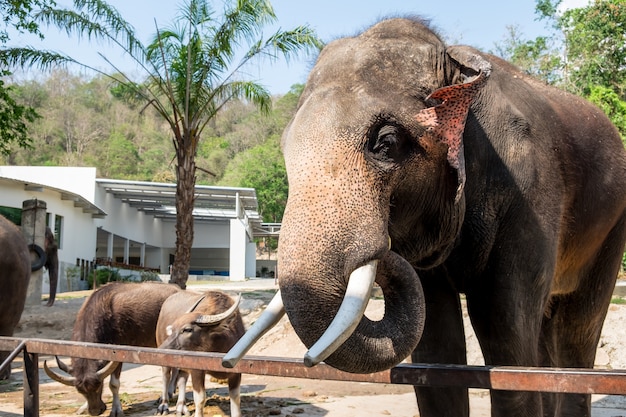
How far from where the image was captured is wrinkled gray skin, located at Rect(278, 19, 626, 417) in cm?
233

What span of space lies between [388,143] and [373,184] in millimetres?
186

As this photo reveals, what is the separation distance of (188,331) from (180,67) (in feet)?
34.1

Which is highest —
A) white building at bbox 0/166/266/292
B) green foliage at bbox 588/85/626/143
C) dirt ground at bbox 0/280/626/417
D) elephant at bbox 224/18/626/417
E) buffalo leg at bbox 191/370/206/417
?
green foliage at bbox 588/85/626/143

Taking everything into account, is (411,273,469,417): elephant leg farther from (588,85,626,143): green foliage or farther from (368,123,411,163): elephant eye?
(588,85,626,143): green foliage

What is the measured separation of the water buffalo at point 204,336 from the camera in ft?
22.4

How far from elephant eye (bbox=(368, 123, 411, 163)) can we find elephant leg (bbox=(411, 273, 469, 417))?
3.48 feet

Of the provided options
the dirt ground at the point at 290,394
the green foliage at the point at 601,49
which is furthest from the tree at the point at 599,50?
the dirt ground at the point at 290,394

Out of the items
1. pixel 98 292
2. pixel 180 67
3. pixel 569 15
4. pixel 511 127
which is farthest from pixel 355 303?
pixel 569 15

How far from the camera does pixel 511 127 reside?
3.16 meters

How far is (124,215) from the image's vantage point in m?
38.0

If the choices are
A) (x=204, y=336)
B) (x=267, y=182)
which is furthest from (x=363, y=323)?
(x=267, y=182)

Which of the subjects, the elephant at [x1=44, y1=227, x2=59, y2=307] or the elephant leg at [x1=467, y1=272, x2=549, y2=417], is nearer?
the elephant leg at [x1=467, y1=272, x2=549, y2=417]

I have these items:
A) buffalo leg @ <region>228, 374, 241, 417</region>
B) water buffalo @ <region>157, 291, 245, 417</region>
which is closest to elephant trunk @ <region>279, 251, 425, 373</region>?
water buffalo @ <region>157, 291, 245, 417</region>

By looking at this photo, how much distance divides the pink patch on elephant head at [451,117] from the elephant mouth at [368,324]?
476mm
